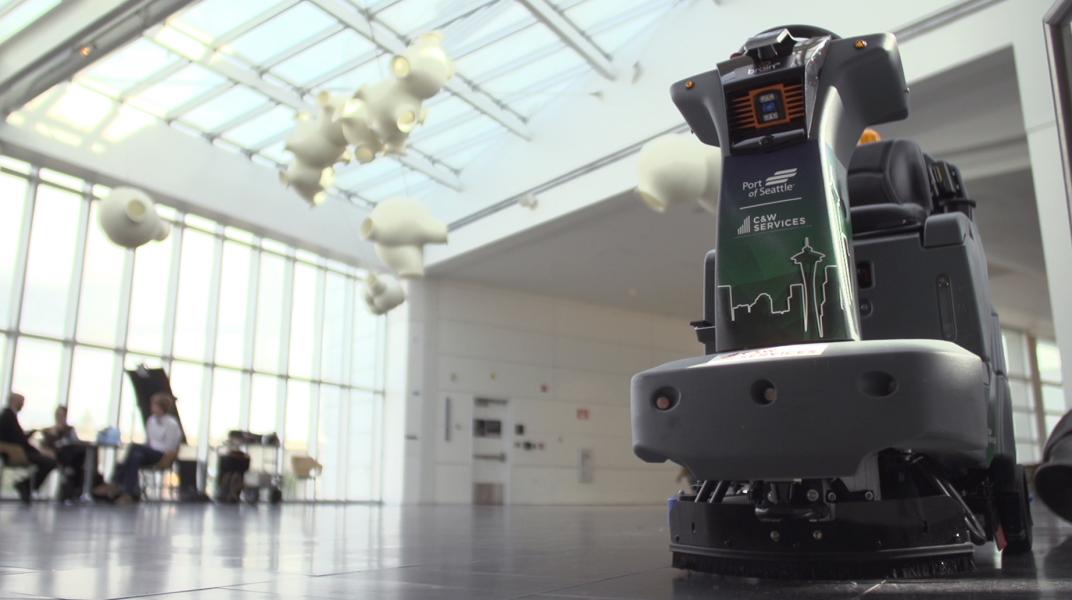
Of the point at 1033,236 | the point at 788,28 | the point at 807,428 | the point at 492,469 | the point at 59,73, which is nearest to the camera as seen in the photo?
the point at 807,428

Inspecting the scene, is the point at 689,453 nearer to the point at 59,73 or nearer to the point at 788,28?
the point at 788,28

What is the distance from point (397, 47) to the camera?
18.3 m

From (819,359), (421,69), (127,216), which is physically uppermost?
(421,69)

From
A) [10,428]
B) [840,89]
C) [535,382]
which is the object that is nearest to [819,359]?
[840,89]

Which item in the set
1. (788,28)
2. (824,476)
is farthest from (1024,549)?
(788,28)

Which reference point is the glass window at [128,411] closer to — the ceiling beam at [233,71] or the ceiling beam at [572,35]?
the ceiling beam at [233,71]

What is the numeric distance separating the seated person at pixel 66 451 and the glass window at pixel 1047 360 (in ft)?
127

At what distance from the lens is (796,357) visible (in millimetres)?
2551

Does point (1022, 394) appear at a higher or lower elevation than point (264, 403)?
higher

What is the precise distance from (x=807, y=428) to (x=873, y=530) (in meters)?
0.58

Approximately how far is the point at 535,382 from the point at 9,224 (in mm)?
16359

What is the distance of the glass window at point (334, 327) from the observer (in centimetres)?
2597

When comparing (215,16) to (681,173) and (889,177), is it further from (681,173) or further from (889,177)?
(889,177)

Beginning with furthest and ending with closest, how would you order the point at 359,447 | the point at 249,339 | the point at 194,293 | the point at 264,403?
the point at 359,447 < the point at 264,403 < the point at 249,339 < the point at 194,293
